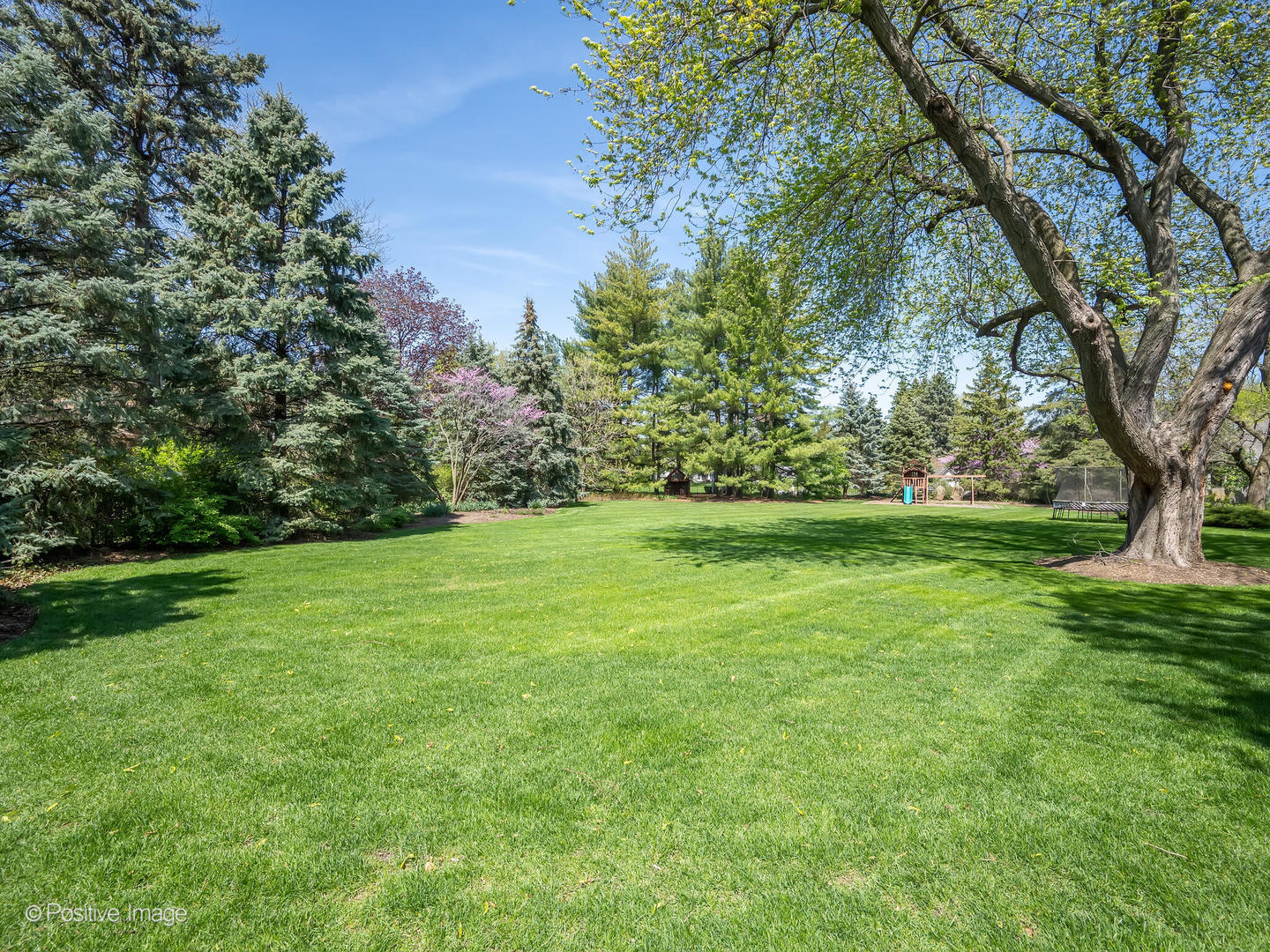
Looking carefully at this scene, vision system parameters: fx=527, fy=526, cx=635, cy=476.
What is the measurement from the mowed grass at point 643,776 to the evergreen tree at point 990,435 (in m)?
27.3

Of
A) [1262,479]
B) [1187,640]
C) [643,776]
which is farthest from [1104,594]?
[1262,479]

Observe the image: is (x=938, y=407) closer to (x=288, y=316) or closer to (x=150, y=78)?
(x=288, y=316)

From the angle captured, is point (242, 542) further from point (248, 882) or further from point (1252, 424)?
point (1252, 424)

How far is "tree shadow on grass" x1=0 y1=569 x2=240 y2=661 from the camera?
196 inches

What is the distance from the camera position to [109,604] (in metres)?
6.16

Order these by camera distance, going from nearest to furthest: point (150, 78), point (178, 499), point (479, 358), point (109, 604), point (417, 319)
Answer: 1. point (109, 604)
2. point (178, 499)
3. point (150, 78)
4. point (479, 358)
5. point (417, 319)

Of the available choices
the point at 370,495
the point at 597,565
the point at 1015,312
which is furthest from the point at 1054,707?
the point at 370,495

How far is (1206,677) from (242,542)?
47.6 ft

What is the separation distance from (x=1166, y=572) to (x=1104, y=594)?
178 cm

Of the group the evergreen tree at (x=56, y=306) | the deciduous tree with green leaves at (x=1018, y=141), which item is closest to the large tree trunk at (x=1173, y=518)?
the deciduous tree with green leaves at (x=1018, y=141)

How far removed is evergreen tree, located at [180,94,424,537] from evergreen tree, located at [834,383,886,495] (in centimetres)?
3057

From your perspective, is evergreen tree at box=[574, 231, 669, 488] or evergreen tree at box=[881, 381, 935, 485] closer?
evergreen tree at box=[574, 231, 669, 488]

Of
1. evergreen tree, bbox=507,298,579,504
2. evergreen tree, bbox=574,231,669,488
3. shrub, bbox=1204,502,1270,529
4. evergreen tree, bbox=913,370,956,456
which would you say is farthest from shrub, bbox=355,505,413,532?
evergreen tree, bbox=913,370,956,456

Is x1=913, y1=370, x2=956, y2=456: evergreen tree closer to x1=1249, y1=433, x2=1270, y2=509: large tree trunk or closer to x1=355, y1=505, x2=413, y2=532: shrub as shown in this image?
x1=1249, y1=433, x2=1270, y2=509: large tree trunk
